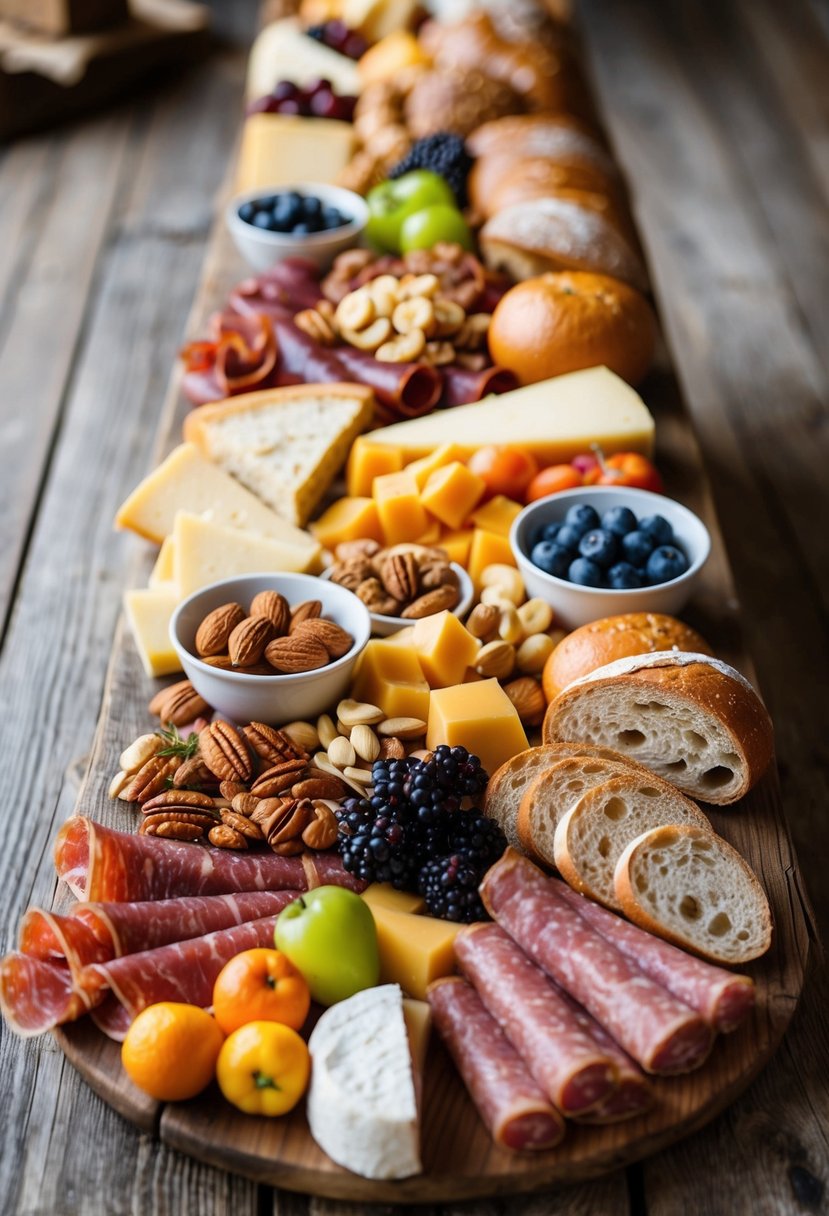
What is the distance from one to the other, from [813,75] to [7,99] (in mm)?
3686

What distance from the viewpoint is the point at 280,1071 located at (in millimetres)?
1189

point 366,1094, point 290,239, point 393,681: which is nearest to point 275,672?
point 393,681

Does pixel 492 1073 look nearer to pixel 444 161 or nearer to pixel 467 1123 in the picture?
pixel 467 1123

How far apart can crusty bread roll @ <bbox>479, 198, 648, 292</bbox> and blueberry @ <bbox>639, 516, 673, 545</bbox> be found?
32.2 inches

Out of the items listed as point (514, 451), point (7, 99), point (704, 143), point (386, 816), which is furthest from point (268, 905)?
point (704, 143)

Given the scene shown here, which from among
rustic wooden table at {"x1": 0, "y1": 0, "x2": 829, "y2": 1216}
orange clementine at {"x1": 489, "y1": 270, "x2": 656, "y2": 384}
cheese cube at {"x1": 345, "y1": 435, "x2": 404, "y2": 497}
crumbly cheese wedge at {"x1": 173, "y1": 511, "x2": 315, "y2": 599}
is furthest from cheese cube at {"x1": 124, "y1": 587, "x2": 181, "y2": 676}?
orange clementine at {"x1": 489, "y1": 270, "x2": 656, "y2": 384}

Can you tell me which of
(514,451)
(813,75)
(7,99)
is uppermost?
(514,451)

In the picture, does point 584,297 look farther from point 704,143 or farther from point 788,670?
point 704,143

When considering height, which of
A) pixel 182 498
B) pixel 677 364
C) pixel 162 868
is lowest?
pixel 677 364

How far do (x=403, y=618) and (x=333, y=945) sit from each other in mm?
643

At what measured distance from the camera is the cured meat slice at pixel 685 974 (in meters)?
1.23

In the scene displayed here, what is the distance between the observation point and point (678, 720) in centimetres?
155

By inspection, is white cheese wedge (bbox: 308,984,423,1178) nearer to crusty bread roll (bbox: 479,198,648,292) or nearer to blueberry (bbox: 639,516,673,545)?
blueberry (bbox: 639,516,673,545)

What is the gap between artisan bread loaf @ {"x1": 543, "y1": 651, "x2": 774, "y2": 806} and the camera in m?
1.53
